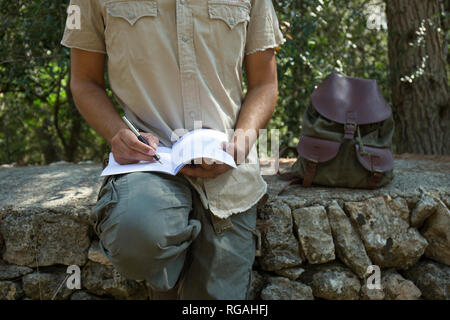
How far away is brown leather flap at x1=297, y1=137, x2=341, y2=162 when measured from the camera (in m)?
2.27

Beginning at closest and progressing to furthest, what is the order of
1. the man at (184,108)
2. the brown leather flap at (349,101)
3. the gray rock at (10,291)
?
the man at (184,108), the gray rock at (10,291), the brown leather flap at (349,101)

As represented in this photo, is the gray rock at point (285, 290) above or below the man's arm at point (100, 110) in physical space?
below

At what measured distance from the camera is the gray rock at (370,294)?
2113 mm

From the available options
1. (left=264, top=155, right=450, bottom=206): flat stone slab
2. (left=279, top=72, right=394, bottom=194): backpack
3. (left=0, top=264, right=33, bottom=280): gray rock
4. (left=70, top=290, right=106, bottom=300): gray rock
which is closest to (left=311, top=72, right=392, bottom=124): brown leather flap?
(left=279, top=72, right=394, bottom=194): backpack

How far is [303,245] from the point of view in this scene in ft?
6.98

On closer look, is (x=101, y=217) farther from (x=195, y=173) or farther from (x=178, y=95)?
(x=178, y=95)

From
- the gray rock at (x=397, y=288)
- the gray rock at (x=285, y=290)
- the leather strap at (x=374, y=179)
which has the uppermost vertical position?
the leather strap at (x=374, y=179)

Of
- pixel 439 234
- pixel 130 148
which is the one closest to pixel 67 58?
pixel 130 148

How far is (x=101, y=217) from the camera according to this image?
1.52m

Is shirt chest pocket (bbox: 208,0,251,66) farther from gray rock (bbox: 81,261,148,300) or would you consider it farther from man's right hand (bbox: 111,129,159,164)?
gray rock (bbox: 81,261,148,300)

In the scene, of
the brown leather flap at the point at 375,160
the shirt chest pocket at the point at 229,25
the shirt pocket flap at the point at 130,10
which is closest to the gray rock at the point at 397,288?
the brown leather flap at the point at 375,160

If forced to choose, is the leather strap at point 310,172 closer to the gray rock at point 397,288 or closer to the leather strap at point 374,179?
the leather strap at point 374,179

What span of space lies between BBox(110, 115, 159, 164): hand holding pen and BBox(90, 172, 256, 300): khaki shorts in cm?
7

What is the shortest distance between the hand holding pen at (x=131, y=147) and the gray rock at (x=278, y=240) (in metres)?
0.76
